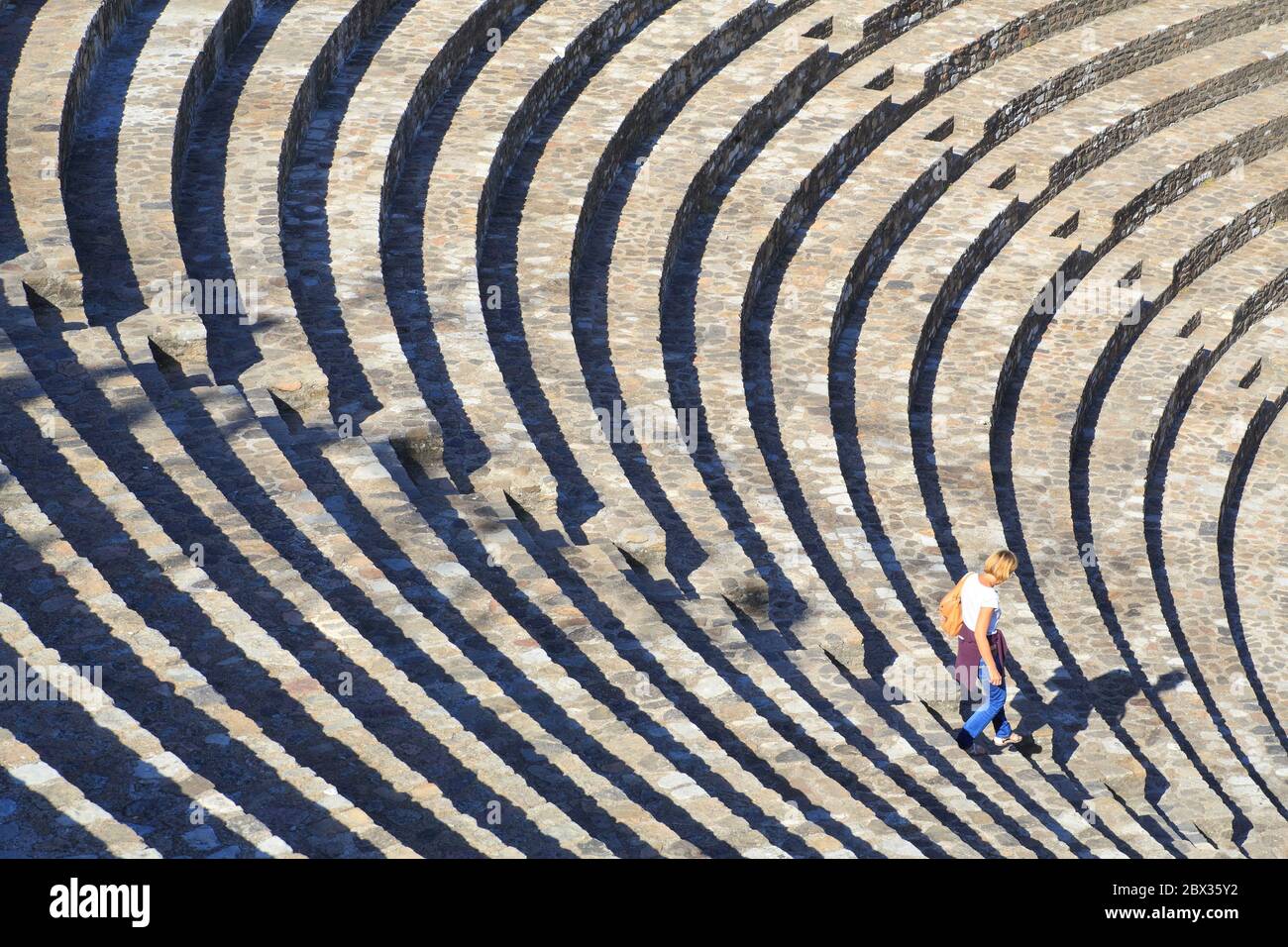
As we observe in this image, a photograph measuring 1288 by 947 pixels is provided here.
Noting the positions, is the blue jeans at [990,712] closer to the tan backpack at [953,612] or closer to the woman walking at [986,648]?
the woman walking at [986,648]

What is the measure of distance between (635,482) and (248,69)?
5593 mm

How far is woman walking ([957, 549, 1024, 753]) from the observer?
10273mm

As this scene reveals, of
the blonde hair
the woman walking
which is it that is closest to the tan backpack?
the woman walking

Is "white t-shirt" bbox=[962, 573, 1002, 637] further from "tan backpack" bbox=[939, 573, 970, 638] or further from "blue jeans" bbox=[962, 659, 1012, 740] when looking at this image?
"blue jeans" bbox=[962, 659, 1012, 740]

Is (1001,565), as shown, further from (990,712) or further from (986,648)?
(990,712)

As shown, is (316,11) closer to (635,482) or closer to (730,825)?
(635,482)

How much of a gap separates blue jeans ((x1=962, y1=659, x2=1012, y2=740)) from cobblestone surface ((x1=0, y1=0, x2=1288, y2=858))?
28 centimetres

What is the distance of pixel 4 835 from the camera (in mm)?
6645

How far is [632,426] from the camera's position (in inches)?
495

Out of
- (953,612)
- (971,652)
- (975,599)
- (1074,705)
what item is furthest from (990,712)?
(1074,705)

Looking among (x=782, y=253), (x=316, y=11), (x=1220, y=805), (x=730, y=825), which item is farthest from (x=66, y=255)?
(x=1220, y=805)

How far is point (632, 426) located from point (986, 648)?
344 centimetres

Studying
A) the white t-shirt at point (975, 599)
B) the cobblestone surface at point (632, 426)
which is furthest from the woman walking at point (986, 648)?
the cobblestone surface at point (632, 426)
